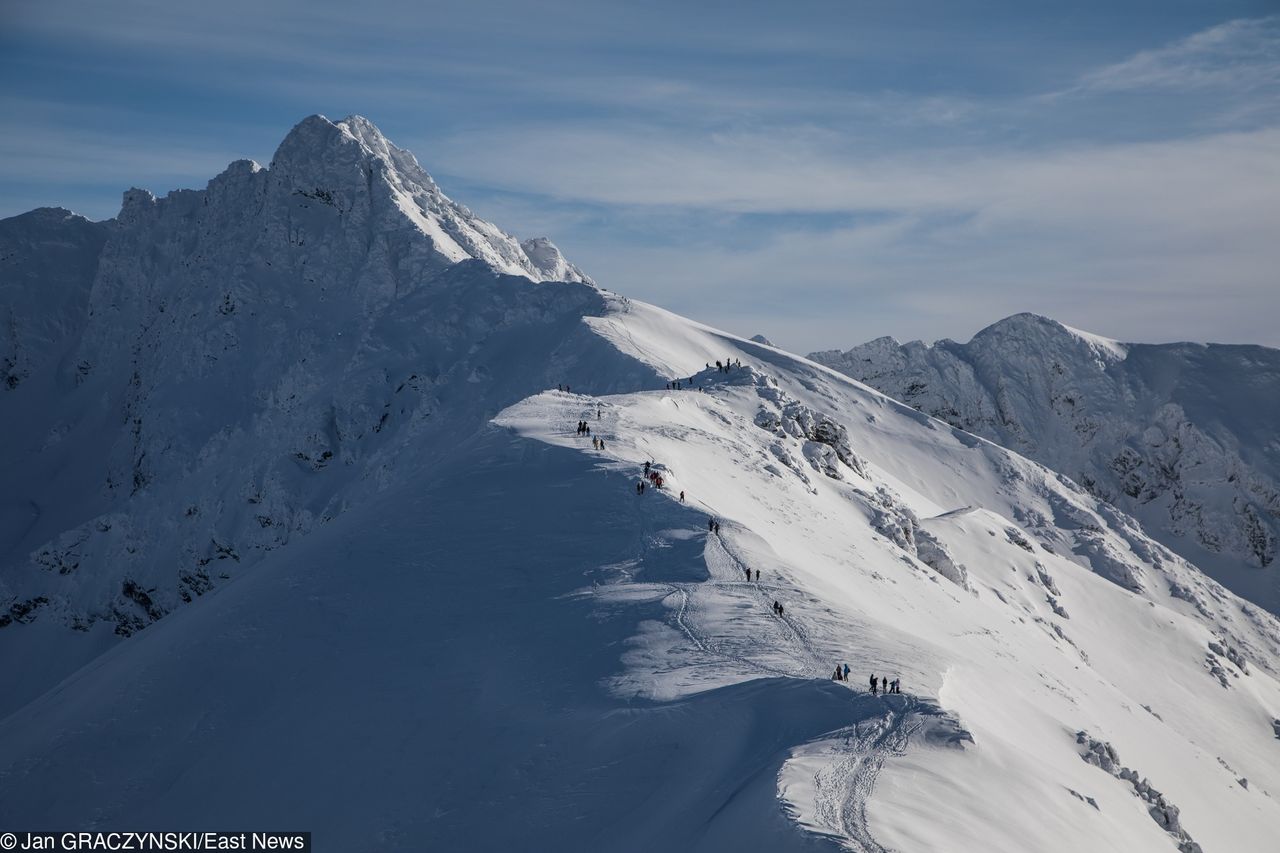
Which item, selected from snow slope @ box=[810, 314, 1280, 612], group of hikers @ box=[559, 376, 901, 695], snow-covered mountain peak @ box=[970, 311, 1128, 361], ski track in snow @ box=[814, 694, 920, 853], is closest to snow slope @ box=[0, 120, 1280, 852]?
ski track in snow @ box=[814, 694, 920, 853]

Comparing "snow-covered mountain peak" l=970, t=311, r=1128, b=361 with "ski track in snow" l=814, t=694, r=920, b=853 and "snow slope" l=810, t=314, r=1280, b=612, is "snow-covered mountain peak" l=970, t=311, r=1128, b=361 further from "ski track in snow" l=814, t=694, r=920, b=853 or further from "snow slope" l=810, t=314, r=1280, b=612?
"ski track in snow" l=814, t=694, r=920, b=853

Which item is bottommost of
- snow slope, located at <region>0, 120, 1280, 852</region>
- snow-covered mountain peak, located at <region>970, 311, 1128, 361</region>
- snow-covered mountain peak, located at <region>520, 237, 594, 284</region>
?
snow slope, located at <region>0, 120, 1280, 852</region>

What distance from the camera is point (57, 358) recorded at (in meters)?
176

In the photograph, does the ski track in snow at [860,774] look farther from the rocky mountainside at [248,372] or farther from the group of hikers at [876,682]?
the rocky mountainside at [248,372]

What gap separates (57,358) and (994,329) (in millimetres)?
156802

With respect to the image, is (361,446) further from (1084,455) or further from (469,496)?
(1084,455)

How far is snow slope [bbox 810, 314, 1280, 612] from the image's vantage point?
469 feet

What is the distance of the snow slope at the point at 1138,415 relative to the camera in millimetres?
143000

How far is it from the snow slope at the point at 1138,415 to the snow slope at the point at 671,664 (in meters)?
48.3

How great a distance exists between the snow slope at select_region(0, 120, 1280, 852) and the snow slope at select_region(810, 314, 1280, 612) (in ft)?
158

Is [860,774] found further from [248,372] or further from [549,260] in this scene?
[549,260]

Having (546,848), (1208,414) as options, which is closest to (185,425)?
(546,848)

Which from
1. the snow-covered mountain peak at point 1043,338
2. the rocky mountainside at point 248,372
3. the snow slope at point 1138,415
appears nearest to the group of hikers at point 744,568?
the rocky mountainside at point 248,372

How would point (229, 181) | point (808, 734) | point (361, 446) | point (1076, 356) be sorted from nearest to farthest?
1. point (808, 734)
2. point (361, 446)
3. point (229, 181)
4. point (1076, 356)
